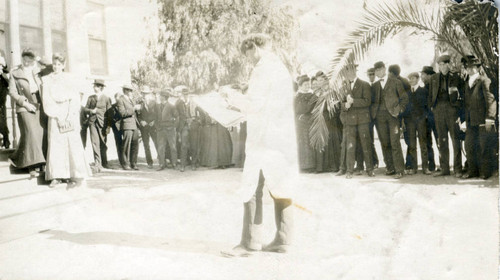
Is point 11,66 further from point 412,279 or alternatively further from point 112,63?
point 412,279

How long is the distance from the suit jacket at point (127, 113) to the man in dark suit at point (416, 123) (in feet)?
6.08

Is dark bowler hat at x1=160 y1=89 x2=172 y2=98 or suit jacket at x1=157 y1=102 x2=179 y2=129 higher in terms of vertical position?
dark bowler hat at x1=160 y1=89 x2=172 y2=98

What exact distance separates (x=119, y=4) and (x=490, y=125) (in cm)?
237

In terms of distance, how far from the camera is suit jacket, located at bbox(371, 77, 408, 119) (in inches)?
106

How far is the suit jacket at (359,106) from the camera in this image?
2645mm

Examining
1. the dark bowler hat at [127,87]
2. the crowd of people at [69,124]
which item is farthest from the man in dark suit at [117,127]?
the dark bowler hat at [127,87]

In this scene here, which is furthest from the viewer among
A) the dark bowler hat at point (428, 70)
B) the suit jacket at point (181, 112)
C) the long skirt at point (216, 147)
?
the suit jacket at point (181, 112)

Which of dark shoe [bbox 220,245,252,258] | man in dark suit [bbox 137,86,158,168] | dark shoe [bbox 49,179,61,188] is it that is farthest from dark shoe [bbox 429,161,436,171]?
dark shoe [bbox 49,179,61,188]

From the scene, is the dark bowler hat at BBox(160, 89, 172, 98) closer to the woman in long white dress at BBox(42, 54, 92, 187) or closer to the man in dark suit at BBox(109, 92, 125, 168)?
the man in dark suit at BBox(109, 92, 125, 168)

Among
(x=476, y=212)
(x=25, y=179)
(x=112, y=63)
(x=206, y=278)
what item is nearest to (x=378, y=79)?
(x=476, y=212)

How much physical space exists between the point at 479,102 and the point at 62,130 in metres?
2.63

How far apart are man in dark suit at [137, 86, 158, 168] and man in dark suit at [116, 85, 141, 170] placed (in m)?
0.05

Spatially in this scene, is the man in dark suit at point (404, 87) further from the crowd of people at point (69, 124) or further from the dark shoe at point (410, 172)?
the crowd of people at point (69, 124)

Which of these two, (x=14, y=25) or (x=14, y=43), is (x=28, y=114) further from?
(x=14, y=25)
